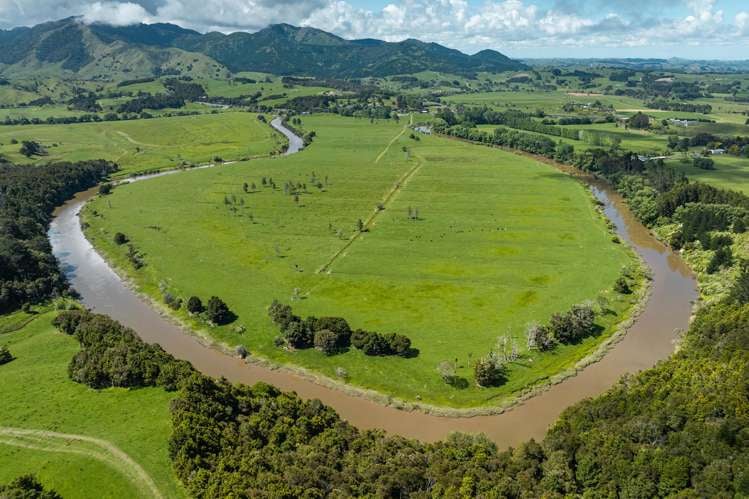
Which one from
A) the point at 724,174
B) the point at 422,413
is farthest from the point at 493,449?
the point at 724,174

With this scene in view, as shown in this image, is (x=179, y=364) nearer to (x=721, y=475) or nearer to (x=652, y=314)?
(x=721, y=475)

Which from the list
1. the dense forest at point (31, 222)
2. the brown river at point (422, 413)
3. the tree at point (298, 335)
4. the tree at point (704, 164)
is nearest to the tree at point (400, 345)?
the brown river at point (422, 413)

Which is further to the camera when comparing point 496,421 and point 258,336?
point 258,336

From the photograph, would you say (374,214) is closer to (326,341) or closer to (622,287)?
(622,287)

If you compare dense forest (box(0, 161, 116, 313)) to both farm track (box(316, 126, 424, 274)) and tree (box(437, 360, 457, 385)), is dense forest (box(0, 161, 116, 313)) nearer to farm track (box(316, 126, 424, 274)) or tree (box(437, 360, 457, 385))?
farm track (box(316, 126, 424, 274))

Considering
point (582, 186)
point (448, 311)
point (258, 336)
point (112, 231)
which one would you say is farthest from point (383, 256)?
point (582, 186)

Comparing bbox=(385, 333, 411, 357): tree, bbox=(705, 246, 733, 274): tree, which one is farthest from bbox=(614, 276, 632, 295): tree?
bbox=(385, 333, 411, 357): tree
